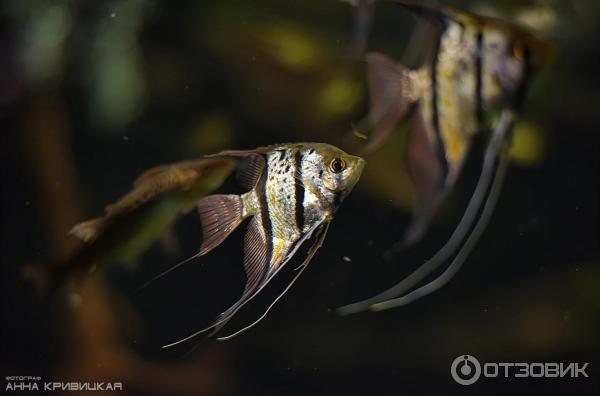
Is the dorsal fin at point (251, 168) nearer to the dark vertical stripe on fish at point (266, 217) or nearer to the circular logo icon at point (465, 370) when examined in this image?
the dark vertical stripe on fish at point (266, 217)

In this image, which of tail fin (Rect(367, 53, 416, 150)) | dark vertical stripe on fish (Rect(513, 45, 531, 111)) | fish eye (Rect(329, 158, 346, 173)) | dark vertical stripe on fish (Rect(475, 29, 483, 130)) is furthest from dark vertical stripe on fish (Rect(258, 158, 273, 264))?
dark vertical stripe on fish (Rect(513, 45, 531, 111))

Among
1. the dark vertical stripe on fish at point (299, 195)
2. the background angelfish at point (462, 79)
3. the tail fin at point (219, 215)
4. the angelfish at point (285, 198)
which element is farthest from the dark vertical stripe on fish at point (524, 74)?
the tail fin at point (219, 215)

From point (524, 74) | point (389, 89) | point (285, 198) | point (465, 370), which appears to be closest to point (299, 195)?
point (285, 198)

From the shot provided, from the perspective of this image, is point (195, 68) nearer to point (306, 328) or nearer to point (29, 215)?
point (29, 215)

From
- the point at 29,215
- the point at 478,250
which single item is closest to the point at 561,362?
the point at 478,250

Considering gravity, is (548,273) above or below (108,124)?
below
